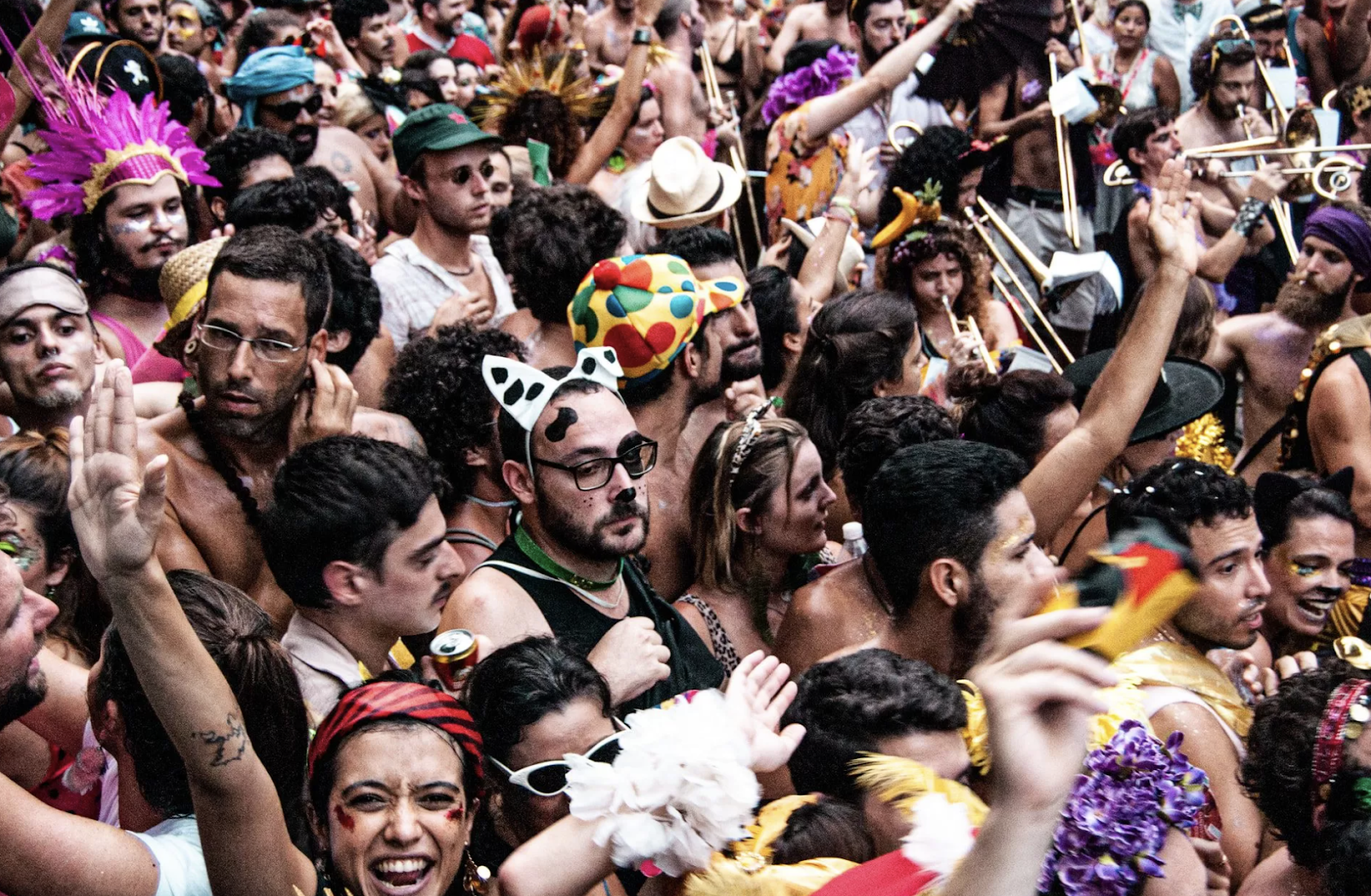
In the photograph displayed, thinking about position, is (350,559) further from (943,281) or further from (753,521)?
(943,281)

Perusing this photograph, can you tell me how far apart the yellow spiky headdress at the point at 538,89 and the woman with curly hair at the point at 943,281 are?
5.91 ft

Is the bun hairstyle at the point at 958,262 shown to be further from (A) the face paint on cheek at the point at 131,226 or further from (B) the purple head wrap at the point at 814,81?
(A) the face paint on cheek at the point at 131,226

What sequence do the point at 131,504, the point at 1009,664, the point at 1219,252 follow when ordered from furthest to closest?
the point at 1219,252
the point at 131,504
the point at 1009,664

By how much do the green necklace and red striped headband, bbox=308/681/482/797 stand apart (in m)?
0.87

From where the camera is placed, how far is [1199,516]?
3.83m

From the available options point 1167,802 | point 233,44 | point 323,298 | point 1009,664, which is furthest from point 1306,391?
point 233,44

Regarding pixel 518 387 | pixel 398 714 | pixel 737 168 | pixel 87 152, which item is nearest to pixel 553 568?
pixel 518 387

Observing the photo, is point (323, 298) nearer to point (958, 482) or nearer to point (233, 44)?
point (958, 482)

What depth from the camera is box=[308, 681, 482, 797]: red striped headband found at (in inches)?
107

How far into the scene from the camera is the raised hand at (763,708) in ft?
8.30

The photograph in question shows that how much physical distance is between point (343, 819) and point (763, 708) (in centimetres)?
78

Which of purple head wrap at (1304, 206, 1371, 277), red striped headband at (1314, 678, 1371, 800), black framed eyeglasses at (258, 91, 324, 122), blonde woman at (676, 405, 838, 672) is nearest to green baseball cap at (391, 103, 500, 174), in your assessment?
black framed eyeglasses at (258, 91, 324, 122)

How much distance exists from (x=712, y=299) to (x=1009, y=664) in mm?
3297

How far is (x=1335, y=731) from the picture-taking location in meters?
2.75
